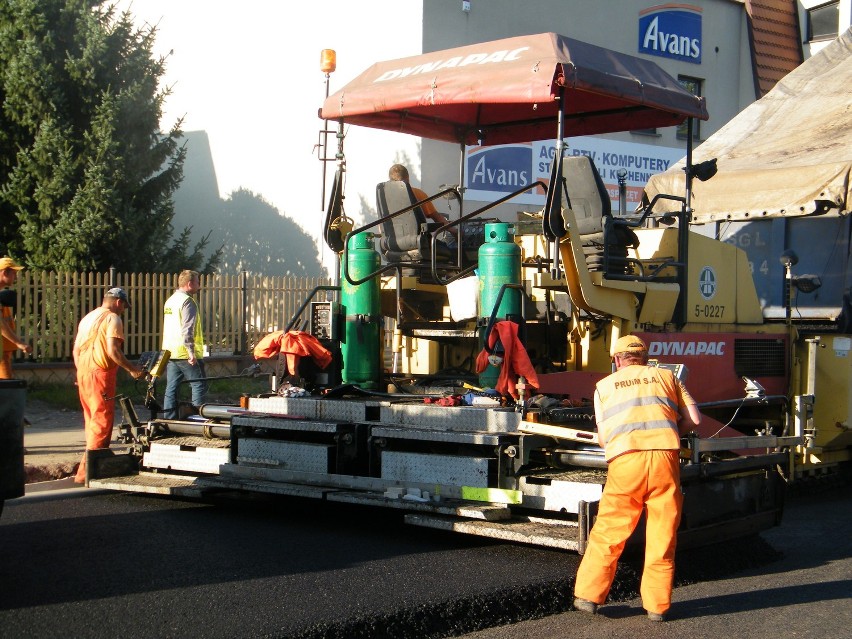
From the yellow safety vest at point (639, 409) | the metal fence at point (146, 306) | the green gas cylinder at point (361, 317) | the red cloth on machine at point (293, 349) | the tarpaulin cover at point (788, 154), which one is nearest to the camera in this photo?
the yellow safety vest at point (639, 409)

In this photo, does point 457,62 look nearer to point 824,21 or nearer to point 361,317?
point 361,317

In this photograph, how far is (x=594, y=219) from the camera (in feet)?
25.2

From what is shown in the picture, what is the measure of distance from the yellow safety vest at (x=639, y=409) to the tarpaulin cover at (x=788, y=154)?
4505mm

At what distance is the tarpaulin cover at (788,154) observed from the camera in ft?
30.8

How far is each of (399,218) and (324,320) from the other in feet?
3.43

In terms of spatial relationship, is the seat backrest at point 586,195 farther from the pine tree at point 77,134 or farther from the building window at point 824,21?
the building window at point 824,21

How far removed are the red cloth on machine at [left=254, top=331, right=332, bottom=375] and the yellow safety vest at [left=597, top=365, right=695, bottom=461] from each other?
279cm

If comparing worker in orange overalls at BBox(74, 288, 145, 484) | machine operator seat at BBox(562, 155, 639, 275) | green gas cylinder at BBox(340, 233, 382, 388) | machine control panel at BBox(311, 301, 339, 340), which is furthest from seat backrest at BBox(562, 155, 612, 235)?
worker in orange overalls at BBox(74, 288, 145, 484)

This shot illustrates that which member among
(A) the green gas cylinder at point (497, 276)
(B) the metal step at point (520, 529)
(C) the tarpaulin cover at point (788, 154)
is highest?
(C) the tarpaulin cover at point (788, 154)

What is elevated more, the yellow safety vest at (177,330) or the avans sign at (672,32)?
the avans sign at (672,32)

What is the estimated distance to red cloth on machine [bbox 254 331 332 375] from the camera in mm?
7789

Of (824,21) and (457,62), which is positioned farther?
(824,21)

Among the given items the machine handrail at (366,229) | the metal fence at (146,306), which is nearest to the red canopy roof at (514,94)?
the machine handrail at (366,229)

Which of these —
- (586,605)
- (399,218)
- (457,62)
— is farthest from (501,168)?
(586,605)
